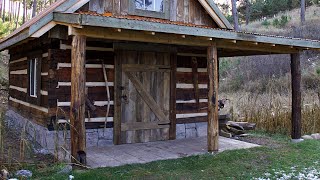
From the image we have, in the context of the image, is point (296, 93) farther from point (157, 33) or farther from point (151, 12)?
point (157, 33)

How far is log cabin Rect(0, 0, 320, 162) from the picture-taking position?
6.71 meters

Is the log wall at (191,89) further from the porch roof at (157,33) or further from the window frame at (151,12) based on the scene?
the porch roof at (157,33)

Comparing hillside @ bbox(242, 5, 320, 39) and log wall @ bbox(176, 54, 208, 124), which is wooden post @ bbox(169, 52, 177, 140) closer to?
log wall @ bbox(176, 54, 208, 124)

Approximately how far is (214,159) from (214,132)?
70cm

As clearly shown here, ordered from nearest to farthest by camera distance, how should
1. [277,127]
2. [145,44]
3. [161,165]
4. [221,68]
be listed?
[161,165]
[145,44]
[277,127]
[221,68]

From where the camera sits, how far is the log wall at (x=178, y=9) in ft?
28.8

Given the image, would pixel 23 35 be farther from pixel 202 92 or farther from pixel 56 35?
pixel 202 92

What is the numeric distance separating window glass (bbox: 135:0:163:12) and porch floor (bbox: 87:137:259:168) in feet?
11.6

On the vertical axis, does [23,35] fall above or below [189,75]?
above

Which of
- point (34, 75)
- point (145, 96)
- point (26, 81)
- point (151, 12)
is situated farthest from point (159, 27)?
point (26, 81)

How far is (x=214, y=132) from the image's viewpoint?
26.2 ft

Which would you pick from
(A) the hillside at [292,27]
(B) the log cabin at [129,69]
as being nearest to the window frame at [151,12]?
(B) the log cabin at [129,69]

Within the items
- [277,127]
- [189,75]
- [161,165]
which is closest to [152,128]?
[189,75]

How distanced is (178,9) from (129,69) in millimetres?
2336
